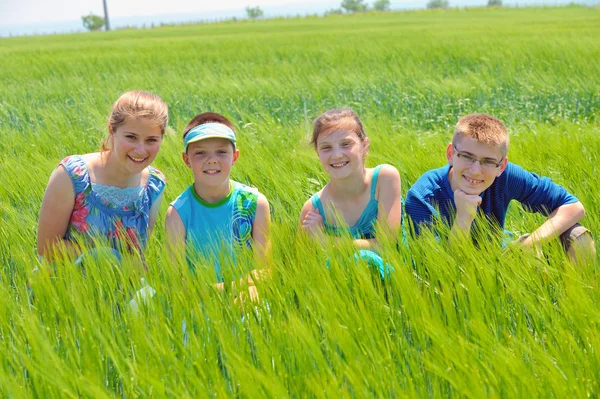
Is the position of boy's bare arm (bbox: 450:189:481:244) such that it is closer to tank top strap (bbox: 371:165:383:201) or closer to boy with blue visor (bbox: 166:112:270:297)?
tank top strap (bbox: 371:165:383:201)

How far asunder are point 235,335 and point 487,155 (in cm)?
128

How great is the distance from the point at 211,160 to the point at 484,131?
3.38 feet

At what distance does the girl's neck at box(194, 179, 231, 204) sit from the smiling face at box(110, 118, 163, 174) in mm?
224

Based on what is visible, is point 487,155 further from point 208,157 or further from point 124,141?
point 124,141

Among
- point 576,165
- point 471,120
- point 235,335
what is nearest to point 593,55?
point 576,165

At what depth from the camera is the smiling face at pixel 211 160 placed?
100 inches

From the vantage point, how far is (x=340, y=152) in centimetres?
259

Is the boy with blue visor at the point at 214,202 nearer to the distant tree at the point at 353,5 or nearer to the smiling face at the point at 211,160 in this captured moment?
the smiling face at the point at 211,160

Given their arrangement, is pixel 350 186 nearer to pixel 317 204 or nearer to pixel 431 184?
pixel 317 204

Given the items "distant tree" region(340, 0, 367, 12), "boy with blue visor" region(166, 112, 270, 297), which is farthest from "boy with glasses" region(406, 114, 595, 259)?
"distant tree" region(340, 0, 367, 12)

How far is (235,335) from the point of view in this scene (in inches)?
A: 63.4

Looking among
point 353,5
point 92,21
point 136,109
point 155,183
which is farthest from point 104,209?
point 353,5

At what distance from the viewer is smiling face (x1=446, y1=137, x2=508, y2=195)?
2436 mm

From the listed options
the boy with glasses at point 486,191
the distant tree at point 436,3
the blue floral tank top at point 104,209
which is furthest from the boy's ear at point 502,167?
the distant tree at point 436,3
